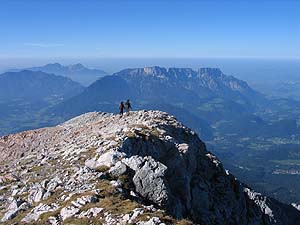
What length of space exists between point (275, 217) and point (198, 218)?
3162 cm

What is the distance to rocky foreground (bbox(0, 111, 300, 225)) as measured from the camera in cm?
2469

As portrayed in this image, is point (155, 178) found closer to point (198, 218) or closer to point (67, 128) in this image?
point (198, 218)

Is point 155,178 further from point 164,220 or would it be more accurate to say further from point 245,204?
point 245,204

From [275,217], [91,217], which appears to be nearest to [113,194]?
[91,217]

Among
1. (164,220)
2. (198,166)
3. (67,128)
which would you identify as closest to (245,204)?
(198,166)

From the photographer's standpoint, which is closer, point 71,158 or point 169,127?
point 71,158

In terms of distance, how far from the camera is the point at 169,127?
5456 centimetres

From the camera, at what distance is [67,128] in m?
64.5

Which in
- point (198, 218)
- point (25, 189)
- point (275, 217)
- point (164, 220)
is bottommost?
point (275, 217)

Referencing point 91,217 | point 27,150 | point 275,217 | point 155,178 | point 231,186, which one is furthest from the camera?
point 275,217

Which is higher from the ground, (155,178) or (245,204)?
(155,178)

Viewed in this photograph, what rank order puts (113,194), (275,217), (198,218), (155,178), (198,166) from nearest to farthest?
(113,194), (155,178), (198,218), (198,166), (275,217)

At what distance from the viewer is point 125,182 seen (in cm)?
3005

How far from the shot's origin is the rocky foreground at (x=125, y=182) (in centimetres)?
2469
